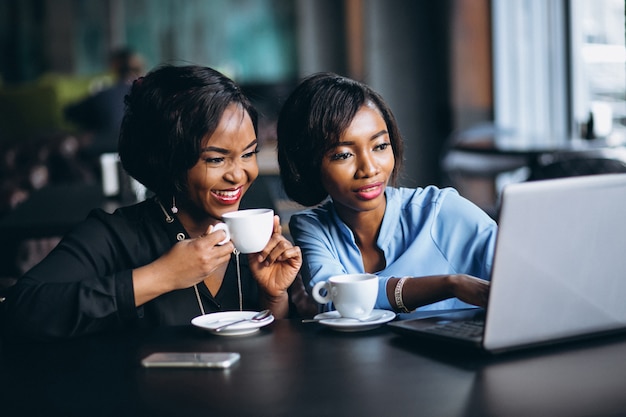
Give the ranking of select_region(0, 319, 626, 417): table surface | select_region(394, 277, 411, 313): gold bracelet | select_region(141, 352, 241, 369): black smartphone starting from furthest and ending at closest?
select_region(394, 277, 411, 313): gold bracelet
select_region(141, 352, 241, 369): black smartphone
select_region(0, 319, 626, 417): table surface

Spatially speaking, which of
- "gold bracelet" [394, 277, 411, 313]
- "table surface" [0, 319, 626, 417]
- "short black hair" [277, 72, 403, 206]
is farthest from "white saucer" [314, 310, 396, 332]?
"short black hair" [277, 72, 403, 206]

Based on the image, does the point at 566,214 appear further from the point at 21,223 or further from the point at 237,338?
the point at 21,223

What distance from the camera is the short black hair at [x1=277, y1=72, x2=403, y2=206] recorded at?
171 centimetres

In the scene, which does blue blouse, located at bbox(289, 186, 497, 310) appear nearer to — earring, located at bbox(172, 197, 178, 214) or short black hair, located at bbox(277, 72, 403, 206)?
short black hair, located at bbox(277, 72, 403, 206)

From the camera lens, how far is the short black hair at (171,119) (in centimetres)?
165

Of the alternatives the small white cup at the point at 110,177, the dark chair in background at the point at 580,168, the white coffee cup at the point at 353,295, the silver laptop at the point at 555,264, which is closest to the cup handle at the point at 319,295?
the white coffee cup at the point at 353,295

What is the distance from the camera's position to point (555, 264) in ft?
3.79

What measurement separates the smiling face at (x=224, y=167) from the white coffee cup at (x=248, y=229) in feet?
0.60

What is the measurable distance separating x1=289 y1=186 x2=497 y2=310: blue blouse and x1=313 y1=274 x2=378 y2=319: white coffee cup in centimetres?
29

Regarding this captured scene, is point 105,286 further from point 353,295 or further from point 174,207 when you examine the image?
point 353,295

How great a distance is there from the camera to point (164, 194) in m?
1.75

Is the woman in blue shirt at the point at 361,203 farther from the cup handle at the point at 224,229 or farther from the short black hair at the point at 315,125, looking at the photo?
the cup handle at the point at 224,229

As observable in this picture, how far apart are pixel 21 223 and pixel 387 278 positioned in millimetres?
1627

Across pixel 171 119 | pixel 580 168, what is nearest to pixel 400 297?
pixel 171 119
